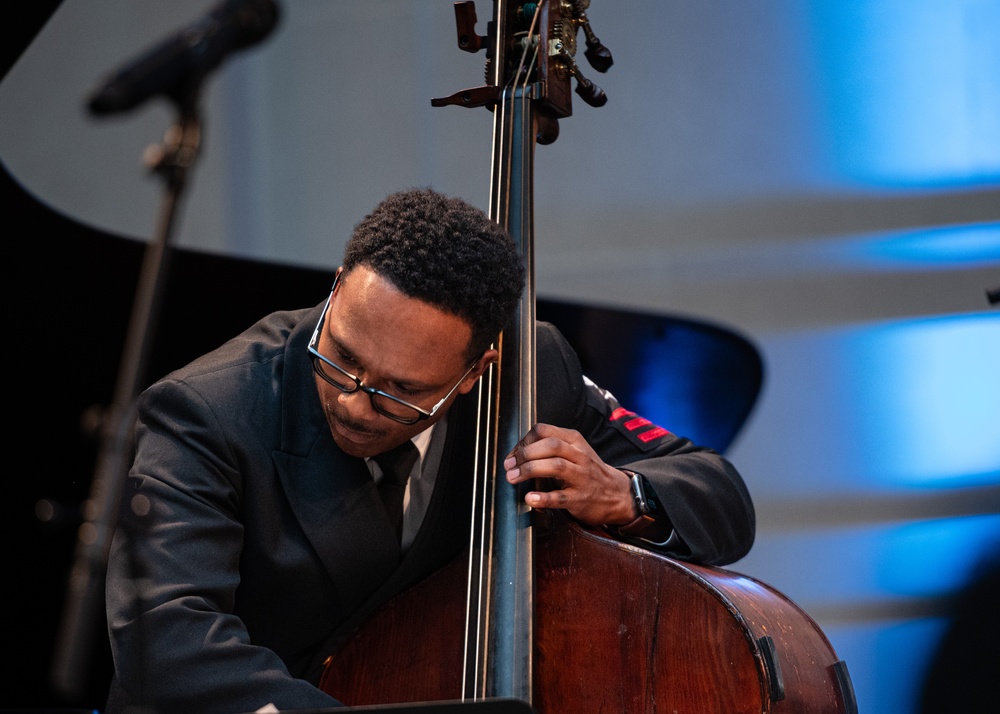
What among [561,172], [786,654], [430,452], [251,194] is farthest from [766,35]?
[786,654]

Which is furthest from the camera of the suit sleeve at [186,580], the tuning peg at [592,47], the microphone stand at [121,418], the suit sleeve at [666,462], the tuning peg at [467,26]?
the tuning peg at [592,47]

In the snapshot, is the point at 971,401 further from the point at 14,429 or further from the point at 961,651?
the point at 14,429

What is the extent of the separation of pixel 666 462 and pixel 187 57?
122 centimetres

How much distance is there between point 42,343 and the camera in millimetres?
2805

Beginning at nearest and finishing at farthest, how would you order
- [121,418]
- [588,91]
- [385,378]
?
[121,418], [385,378], [588,91]

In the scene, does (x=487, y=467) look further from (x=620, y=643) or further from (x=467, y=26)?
(x=467, y=26)

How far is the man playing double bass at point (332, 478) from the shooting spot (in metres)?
1.46

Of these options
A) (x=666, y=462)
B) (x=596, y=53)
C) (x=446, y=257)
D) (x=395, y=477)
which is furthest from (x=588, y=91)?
(x=395, y=477)

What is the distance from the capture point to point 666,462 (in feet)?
6.15

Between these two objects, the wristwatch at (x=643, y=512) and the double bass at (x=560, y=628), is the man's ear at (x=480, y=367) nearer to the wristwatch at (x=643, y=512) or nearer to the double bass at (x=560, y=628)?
the double bass at (x=560, y=628)

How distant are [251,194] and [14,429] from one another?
4.44 feet

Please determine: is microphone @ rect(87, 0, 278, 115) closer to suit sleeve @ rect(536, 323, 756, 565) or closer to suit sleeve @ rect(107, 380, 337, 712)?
suit sleeve @ rect(107, 380, 337, 712)

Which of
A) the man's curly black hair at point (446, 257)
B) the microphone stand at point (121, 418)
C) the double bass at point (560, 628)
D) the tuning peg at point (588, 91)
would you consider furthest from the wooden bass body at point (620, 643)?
the tuning peg at point (588, 91)

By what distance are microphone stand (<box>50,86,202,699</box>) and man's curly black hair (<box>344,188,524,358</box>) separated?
2.28 feet
